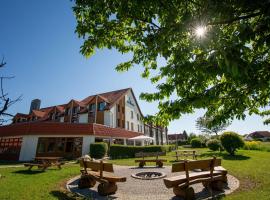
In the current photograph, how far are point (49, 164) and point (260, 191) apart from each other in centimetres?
1235

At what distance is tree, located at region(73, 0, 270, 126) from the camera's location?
3209 mm

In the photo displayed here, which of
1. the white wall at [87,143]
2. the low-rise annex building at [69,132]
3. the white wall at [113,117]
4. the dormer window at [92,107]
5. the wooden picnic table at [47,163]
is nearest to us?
the wooden picnic table at [47,163]

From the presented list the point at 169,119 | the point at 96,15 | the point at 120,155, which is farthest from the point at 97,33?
the point at 120,155

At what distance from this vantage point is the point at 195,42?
398cm

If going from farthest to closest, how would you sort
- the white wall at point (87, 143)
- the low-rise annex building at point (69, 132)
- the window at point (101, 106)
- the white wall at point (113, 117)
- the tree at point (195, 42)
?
1. the window at point (101, 106)
2. the white wall at point (113, 117)
3. the white wall at point (87, 143)
4. the low-rise annex building at point (69, 132)
5. the tree at point (195, 42)

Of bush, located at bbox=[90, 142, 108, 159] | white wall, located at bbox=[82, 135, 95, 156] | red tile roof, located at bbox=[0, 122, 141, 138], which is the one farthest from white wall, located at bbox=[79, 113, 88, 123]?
bush, located at bbox=[90, 142, 108, 159]

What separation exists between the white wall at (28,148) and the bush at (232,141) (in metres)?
21.2

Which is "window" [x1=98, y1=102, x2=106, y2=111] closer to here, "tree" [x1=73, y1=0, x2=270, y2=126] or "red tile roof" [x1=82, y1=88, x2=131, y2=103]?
"red tile roof" [x1=82, y1=88, x2=131, y2=103]

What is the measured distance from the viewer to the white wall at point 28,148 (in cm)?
2325

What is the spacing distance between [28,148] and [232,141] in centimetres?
2253

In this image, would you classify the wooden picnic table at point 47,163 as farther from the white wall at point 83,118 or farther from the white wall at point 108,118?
the white wall at point 83,118

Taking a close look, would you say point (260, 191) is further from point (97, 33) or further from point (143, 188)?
point (97, 33)

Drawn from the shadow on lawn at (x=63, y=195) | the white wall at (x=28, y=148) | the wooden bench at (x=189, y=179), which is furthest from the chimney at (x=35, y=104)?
the wooden bench at (x=189, y=179)

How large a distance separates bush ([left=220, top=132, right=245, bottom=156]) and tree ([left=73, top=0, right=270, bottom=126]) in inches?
→ 606
